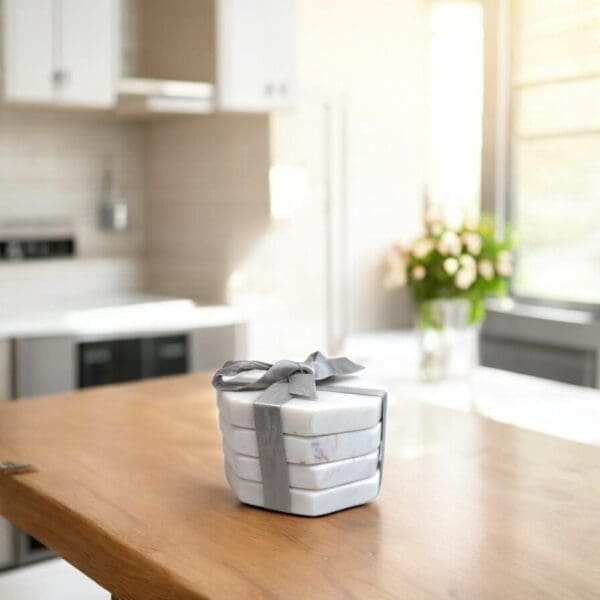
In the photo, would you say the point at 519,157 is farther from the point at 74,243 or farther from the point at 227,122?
the point at 74,243

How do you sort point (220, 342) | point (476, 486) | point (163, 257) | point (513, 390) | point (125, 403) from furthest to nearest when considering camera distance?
point (163, 257) < point (220, 342) < point (513, 390) < point (125, 403) < point (476, 486)

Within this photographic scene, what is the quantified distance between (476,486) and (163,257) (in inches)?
131

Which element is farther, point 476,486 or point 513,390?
point 513,390

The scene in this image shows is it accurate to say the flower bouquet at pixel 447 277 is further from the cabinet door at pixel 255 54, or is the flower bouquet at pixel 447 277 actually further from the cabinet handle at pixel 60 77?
the cabinet handle at pixel 60 77

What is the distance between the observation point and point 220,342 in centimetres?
414

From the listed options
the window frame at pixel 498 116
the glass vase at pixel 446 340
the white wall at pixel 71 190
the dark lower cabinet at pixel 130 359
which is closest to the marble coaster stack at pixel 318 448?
the glass vase at pixel 446 340

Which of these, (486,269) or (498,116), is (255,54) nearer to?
(498,116)

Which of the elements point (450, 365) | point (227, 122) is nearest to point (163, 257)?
point (227, 122)

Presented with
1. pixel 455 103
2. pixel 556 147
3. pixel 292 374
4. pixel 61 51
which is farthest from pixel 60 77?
pixel 292 374

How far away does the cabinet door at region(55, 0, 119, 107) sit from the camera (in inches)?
151

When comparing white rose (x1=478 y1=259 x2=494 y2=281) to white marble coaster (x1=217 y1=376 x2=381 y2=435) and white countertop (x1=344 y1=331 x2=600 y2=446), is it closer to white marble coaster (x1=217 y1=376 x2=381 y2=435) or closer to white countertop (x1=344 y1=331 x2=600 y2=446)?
white countertop (x1=344 y1=331 x2=600 y2=446)

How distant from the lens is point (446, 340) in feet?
11.4

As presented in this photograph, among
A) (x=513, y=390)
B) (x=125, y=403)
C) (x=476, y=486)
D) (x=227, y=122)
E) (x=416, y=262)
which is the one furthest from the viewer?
(x=227, y=122)

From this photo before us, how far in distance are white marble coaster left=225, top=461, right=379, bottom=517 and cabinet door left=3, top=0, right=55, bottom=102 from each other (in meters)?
2.57
